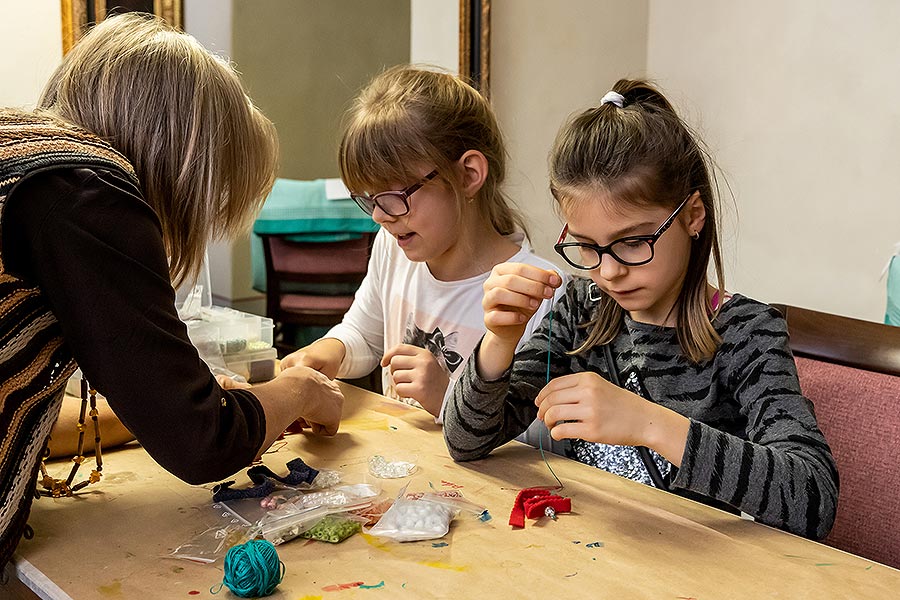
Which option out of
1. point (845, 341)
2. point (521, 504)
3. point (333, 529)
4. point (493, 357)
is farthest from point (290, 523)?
point (845, 341)

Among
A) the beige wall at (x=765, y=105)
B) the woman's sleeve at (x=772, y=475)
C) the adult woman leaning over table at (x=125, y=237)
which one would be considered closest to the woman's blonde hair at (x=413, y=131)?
the adult woman leaning over table at (x=125, y=237)

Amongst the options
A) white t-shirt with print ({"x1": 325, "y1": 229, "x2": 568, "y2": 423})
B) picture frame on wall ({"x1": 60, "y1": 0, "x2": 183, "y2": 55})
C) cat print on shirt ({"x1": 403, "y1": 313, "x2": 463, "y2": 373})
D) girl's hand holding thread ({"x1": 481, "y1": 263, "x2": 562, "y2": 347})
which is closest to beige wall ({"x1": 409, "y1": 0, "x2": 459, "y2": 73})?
picture frame on wall ({"x1": 60, "y1": 0, "x2": 183, "y2": 55})

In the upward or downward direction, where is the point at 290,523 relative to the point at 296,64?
downward

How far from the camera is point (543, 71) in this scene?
348cm

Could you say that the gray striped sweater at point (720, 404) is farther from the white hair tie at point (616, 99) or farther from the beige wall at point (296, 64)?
the beige wall at point (296, 64)

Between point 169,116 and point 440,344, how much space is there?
0.82 meters

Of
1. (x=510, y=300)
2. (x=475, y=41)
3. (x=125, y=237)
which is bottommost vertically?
→ (x=510, y=300)

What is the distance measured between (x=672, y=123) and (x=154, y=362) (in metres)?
0.79

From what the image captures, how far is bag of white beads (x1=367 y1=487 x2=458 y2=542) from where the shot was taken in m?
1.02

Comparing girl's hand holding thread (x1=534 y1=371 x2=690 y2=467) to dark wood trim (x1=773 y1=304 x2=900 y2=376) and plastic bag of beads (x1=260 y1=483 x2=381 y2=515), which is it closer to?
plastic bag of beads (x1=260 y1=483 x2=381 y2=515)

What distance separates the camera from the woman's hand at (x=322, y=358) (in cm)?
169

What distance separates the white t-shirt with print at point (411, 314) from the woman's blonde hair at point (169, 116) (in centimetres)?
66

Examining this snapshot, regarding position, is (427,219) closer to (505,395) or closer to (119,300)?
(505,395)

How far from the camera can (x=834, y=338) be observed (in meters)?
1.48
